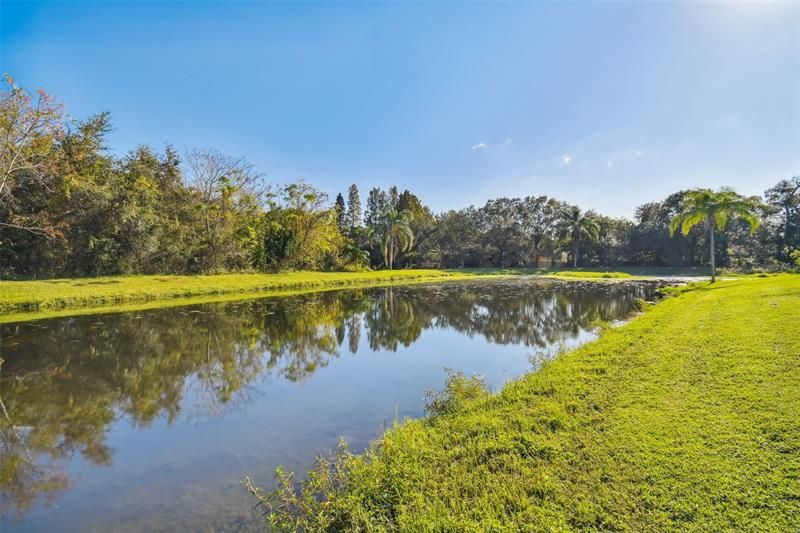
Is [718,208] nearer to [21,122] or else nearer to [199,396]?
[199,396]

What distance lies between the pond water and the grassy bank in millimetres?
1066

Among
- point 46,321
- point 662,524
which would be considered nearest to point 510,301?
point 662,524

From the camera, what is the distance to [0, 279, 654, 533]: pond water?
422cm

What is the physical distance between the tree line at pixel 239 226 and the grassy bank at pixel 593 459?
2324cm

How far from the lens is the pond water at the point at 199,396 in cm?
422

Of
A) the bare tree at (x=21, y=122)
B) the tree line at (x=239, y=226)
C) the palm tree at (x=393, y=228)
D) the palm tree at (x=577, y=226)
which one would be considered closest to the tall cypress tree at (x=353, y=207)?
the tree line at (x=239, y=226)

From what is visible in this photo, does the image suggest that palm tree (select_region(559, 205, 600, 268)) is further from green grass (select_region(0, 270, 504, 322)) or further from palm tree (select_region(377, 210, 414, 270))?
green grass (select_region(0, 270, 504, 322))

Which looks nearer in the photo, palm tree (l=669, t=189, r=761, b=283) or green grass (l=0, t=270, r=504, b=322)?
green grass (l=0, t=270, r=504, b=322)

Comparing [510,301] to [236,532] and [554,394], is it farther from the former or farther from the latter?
[236,532]

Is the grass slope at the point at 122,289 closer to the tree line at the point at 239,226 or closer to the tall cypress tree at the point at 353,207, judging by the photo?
the tree line at the point at 239,226

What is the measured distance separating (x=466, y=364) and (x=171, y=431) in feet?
20.7

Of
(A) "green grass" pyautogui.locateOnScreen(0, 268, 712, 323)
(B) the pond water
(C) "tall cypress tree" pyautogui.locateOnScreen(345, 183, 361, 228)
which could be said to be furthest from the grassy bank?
(C) "tall cypress tree" pyautogui.locateOnScreen(345, 183, 361, 228)

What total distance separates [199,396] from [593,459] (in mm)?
6938

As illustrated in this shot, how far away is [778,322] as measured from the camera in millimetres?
8844
